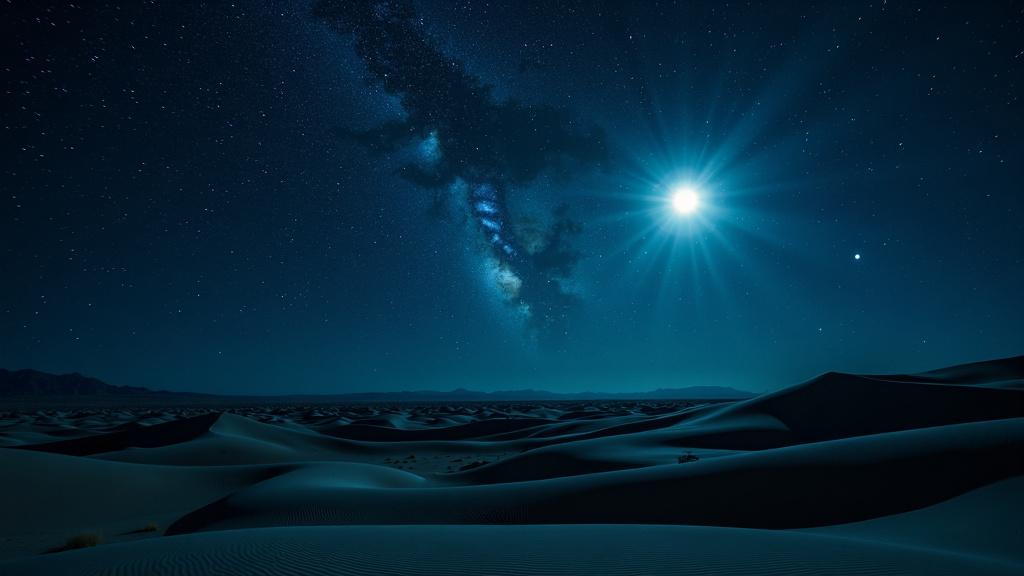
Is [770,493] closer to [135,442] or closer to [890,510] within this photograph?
[890,510]

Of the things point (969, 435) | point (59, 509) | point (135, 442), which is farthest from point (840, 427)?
point (135, 442)

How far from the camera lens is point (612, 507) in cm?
933

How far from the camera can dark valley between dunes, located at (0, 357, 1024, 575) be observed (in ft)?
16.4

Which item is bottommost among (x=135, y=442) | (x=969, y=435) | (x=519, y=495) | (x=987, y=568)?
(x=135, y=442)

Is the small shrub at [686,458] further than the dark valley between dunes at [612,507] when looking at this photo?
Yes

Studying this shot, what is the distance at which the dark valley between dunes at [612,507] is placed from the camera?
4988 mm

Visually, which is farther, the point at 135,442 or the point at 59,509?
the point at 135,442

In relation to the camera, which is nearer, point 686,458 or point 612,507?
point 612,507

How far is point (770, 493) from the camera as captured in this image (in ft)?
29.6

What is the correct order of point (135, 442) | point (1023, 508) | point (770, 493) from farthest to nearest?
point (135, 442)
point (770, 493)
point (1023, 508)

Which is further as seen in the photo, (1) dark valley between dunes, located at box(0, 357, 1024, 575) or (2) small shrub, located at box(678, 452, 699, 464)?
(2) small shrub, located at box(678, 452, 699, 464)

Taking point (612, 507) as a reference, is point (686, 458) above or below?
above

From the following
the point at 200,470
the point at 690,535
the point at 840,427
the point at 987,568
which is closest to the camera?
the point at 987,568

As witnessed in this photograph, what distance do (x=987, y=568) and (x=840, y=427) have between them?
18.0m
